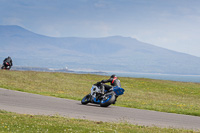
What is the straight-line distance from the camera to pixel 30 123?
1243 centimetres

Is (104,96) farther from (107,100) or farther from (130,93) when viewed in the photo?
(130,93)

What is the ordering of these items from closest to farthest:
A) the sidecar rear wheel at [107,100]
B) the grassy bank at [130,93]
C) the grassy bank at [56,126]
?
the grassy bank at [56,126] → the sidecar rear wheel at [107,100] → the grassy bank at [130,93]

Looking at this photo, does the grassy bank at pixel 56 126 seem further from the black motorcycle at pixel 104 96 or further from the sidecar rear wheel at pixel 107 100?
the black motorcycle at pixel 104 96

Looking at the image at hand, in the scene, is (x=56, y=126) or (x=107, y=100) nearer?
(x=56, y=126)

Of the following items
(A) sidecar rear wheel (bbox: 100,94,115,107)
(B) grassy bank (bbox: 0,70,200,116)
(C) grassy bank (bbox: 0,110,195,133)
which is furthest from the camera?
(B) grassy bank (bbox: 0,70,200,116)

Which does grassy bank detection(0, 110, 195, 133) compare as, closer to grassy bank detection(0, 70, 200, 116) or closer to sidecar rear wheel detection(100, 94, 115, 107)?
sidecar rear wheel detection(100, 94, 115, 107)

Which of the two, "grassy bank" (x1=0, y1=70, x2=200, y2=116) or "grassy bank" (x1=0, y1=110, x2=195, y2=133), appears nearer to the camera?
"grassy bank" (x1=0, y1=110, x2=195, y2=133)

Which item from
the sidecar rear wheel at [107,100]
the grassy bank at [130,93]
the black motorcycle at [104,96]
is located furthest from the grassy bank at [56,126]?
the grassy bank at [130,93]

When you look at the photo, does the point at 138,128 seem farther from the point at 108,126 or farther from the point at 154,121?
the point at 154,121

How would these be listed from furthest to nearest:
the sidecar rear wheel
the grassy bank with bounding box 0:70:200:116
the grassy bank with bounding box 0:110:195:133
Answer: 1. the grassy bank with bounding box 0:70:200:116
2. the sidecar rear wheel
3. the grassy bank with bounding box 0:110:195:133

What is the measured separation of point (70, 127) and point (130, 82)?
4720cm

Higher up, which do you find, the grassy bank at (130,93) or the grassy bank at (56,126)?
the grassy bank at (130,93)

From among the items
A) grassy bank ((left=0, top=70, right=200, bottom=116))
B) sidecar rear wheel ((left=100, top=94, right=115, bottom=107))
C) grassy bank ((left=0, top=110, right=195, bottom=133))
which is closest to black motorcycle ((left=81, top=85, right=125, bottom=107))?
sidecar rear wheel ((left=100, top=94, right=115, bottom=107))

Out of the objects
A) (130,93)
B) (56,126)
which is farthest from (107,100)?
(130,93)
